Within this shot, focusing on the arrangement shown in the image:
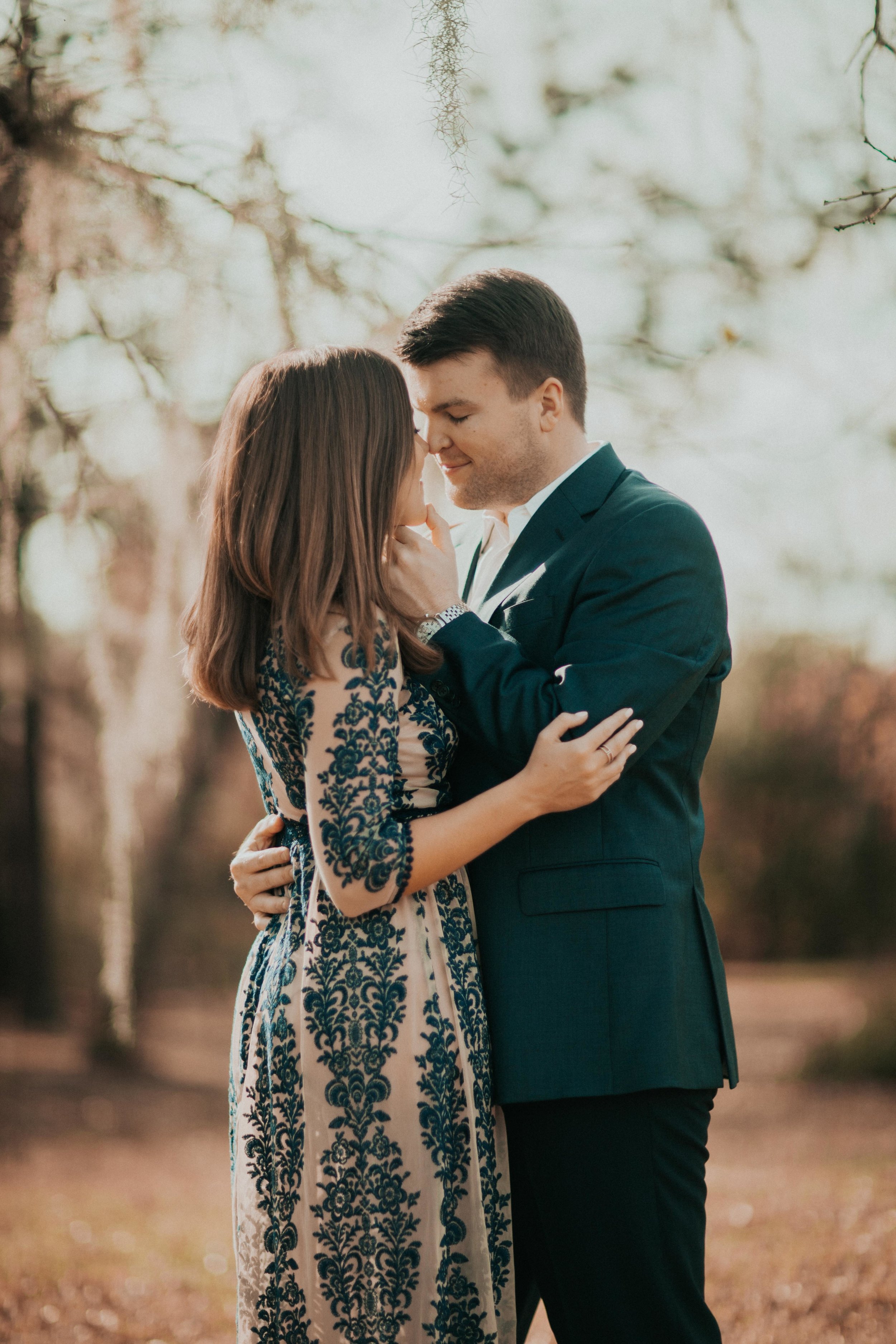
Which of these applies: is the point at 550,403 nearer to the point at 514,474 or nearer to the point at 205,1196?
the point at 514,474

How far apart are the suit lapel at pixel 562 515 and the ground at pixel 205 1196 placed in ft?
3.94

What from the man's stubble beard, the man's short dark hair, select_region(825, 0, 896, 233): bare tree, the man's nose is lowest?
the man's stubble beard

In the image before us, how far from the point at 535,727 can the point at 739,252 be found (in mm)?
3202

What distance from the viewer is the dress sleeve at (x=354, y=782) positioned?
1.66 metres

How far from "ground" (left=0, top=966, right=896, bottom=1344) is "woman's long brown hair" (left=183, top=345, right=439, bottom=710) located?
1.12m

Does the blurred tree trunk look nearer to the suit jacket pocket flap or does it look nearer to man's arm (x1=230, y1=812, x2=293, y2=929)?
man's arm (x1=230, y1=812, x2=293, y2=929)

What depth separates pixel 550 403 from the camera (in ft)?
7.11

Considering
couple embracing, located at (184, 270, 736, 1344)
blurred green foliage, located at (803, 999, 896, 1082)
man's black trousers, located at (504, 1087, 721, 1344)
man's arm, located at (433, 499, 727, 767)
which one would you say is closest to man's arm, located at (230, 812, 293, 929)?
couple embracing, located at (184, 270, 736, 1344)

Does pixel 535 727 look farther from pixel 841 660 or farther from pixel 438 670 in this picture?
pixel 841 660

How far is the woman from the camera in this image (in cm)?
168

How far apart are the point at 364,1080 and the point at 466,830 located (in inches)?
15.7

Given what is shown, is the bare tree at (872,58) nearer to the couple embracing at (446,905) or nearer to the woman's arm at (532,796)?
the couple embracing at (446,905)

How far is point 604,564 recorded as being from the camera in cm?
187

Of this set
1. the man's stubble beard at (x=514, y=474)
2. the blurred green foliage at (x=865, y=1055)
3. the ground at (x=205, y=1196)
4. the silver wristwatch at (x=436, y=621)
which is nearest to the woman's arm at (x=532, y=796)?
the silver wristwatch at (x=436, y=621)
